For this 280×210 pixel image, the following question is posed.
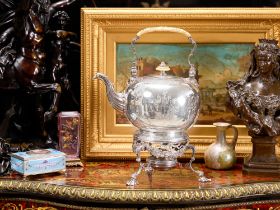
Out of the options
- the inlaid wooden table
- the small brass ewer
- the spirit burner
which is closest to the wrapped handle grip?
the spirit burner

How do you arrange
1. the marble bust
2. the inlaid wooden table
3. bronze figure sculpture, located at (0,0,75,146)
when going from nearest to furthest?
the inlaid wooden table < the marble bust < bronze figure sculpture, located at (0,0,75,146)

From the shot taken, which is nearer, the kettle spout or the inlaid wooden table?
the inlaid wooden table

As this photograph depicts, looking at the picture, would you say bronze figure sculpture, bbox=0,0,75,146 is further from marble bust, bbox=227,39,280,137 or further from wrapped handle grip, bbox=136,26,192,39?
marble bust, bbox=227,39,280,137

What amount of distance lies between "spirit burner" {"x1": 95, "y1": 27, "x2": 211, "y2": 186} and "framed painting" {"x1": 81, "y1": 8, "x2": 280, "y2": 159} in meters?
0.15

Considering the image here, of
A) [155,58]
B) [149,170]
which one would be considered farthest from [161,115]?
[155,58]

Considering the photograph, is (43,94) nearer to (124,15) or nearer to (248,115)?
(124,15)

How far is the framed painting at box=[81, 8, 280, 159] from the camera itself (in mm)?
1479

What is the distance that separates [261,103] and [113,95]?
37 cm

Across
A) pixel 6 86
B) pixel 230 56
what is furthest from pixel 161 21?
pixel 6 86

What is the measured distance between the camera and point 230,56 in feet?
4.91

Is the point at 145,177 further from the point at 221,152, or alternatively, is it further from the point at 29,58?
the point at 29,58

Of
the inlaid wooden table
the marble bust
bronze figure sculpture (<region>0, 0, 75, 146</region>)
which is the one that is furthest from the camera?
bronze figure sculpture (<region>0, 0, 75, 146</region>)

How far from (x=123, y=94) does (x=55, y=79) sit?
265mm

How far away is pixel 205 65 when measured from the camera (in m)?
1.50
